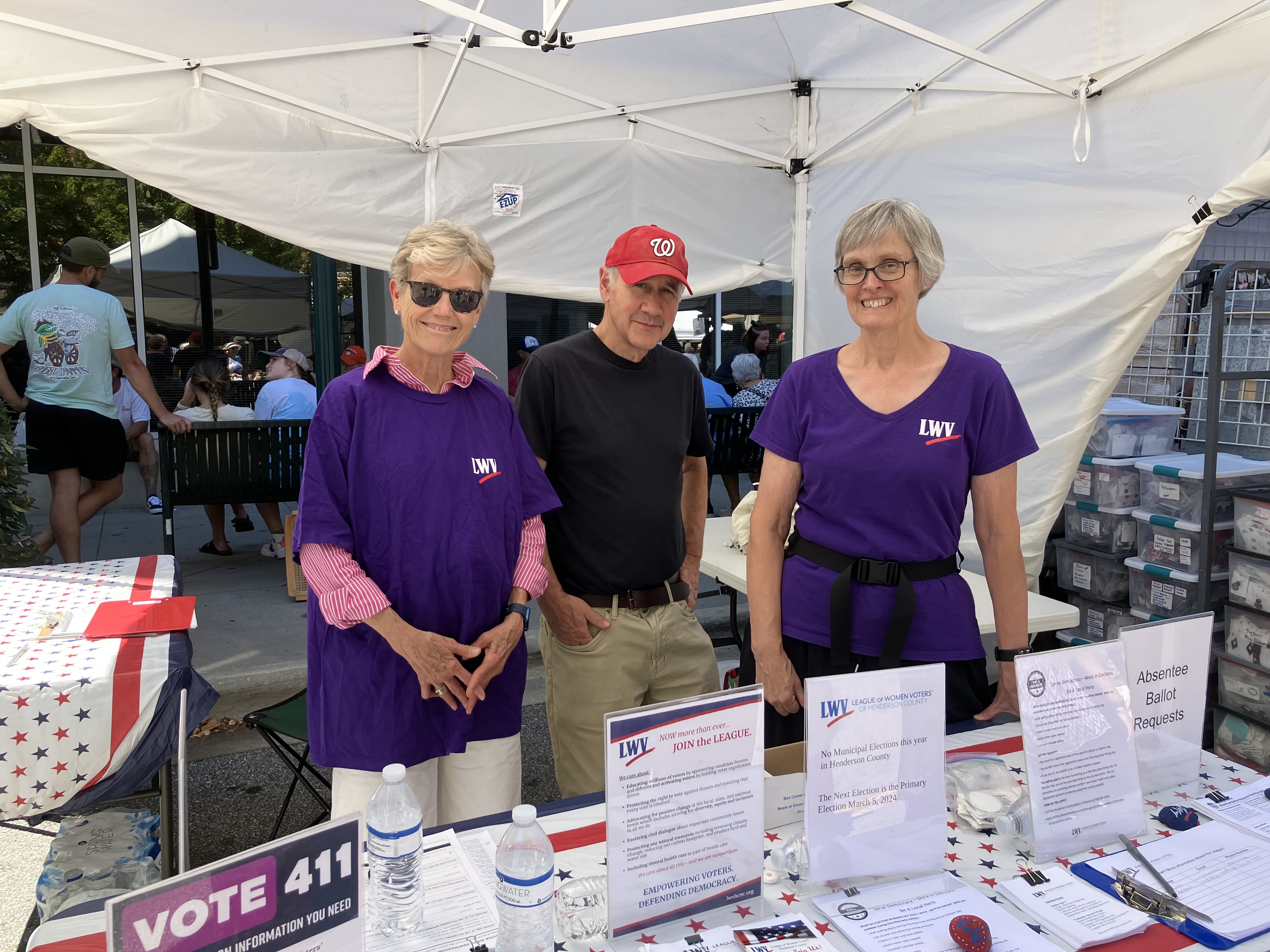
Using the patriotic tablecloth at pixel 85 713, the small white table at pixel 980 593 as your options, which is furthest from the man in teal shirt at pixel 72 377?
the small white table at pixel 980 593

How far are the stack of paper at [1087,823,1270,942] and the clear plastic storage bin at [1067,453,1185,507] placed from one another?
2793 millimetres

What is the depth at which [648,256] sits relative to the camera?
2115 mm

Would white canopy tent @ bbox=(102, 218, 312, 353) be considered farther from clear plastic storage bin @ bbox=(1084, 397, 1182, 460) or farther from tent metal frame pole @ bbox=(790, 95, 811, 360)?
clear plastic storage bin @ bbox=(1084, 397, 1182, 460)

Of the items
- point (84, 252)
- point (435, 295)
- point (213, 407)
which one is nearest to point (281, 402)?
point (213, 407)

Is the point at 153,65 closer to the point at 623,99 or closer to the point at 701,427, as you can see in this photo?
the point at 623,99

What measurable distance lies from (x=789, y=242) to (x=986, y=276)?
1.54 meters

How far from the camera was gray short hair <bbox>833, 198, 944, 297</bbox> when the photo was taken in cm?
183

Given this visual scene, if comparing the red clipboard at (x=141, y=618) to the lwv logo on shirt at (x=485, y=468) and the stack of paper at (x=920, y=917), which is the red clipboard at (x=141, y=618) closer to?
the lwv logo on shirt at (x=485, y=468)

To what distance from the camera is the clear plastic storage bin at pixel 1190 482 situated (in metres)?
3.50

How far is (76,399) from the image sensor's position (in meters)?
4.74

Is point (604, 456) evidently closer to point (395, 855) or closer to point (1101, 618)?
point (395, 855)

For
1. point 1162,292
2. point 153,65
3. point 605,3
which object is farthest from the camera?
point 605,3

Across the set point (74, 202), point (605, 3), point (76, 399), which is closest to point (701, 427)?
point (605, 3)

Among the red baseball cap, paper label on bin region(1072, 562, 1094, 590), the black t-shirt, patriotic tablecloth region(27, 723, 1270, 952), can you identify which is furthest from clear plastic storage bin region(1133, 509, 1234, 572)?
the red baseball cap
